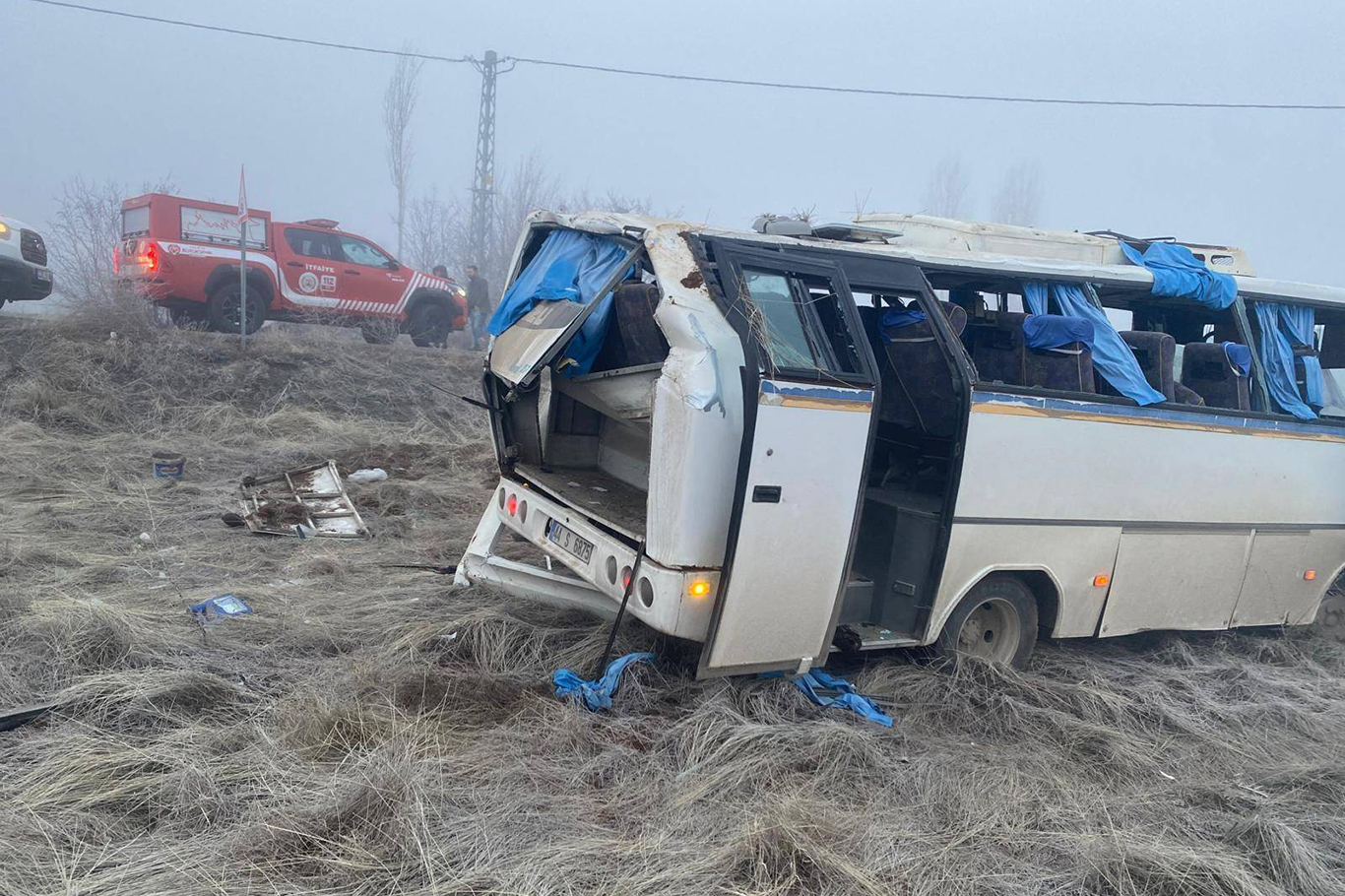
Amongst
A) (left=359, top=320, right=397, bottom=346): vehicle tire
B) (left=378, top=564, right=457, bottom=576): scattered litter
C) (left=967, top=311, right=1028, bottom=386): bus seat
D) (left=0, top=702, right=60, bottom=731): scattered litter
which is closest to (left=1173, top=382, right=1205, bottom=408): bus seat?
(left=967, top=311, right=1028, bottom=386): bus seat

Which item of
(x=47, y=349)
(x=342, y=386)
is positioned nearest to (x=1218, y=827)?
(x=342, y=386)

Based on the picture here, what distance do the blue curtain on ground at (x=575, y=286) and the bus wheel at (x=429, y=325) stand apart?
11962 mm

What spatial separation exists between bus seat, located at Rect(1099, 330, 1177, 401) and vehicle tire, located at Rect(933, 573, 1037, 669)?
1.36 m

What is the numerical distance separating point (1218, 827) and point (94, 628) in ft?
16.0

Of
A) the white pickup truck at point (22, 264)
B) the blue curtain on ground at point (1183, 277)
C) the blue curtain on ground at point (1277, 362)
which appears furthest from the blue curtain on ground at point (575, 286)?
the white pickup truck at point (22, 264)

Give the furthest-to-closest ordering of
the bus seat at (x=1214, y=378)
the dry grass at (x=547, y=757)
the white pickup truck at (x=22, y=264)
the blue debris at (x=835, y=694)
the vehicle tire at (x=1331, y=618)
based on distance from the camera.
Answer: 1. the white pickup truck at (x=22, y=264)
2. the vehicle tire at (x=1331, y=618)
3. the bus seat at (x=1214, y=378)
4. the blue debris at (x=835, y=694)
5. the dry grass at (x=547, y=757)

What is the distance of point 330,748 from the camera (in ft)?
12.8

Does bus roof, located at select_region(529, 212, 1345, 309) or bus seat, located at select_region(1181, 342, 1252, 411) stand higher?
bus roof, located at select_region(529, 212, 1345, 309)

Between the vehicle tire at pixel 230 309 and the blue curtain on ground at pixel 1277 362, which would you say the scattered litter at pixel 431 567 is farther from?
the vehicle tire at pixel 230 309

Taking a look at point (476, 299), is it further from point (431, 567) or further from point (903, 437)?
point (903, 437)

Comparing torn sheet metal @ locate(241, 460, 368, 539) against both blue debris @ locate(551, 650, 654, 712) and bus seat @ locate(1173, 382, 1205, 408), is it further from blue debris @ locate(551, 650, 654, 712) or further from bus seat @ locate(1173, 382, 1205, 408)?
bus seat @ locate(1173, 382, 1205, 408)

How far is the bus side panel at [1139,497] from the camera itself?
5.03m

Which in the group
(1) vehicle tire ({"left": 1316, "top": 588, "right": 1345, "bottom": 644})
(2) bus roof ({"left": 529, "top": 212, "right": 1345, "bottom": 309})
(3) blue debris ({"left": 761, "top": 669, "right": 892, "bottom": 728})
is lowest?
(1) vehicle tire ({"left": 1316, "top": 588, "right": 1345, "bottom": 644})

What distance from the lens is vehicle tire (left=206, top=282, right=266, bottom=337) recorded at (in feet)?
47.7
